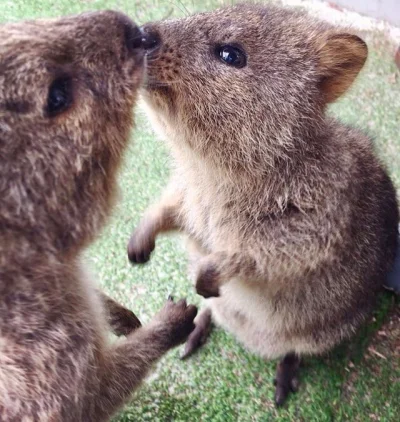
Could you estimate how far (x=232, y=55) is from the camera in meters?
2.30

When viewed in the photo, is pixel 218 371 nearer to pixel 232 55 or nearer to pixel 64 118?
pixel 232 55

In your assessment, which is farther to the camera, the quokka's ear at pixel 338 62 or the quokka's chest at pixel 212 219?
the quokka's chest at pixel 212 219

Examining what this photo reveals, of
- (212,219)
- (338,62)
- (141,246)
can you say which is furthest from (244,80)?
(141,246)

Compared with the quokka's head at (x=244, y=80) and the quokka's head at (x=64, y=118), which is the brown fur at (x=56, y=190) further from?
the quokka's head at (x=244, y=80)

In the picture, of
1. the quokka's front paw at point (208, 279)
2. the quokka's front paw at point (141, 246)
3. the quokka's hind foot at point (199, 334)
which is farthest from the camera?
the quokka's hind foot at point (199, 334)

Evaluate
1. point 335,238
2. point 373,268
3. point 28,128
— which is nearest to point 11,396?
point 28,128

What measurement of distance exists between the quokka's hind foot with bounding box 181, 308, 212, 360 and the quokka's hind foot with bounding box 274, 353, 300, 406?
453 mm

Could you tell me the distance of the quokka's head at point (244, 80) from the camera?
223 cm

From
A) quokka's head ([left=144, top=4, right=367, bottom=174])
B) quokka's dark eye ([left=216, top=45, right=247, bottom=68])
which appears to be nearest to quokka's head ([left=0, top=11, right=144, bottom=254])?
quokka's head ([left=144, top=4, right=367, bottom=174])

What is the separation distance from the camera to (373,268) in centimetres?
289

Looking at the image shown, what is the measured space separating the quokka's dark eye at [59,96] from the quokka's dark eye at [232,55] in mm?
727

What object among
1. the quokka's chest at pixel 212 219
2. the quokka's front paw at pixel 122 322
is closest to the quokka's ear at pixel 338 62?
the quokka's chest at pixel 212 219

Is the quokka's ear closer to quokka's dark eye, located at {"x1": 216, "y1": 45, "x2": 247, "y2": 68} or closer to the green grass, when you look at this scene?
quokka's dark eye, located at {"x1": 216, "y1": 45, "x2": 247, "y2": 68}

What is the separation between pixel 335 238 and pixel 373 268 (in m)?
0.46
